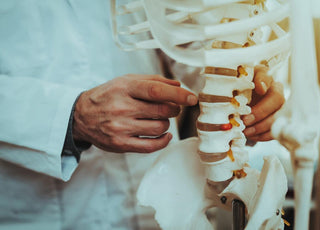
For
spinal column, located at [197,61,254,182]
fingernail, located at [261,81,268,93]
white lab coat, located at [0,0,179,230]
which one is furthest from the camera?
white lab coat, located at [0,0,179,230]

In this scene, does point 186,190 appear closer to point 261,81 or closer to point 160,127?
point 160,127

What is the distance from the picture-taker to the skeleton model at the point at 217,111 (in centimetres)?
32

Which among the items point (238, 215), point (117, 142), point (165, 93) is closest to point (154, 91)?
point (165, 93)

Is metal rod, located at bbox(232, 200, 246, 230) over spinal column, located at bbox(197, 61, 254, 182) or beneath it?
beneath

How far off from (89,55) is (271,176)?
0.53m

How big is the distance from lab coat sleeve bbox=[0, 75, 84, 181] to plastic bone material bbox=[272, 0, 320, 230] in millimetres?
410

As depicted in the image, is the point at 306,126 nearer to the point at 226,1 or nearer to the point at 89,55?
the point at 226,1

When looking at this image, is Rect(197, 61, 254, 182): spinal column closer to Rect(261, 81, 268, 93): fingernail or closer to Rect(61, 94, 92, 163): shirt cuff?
Rect(261, 81, 268, 93): fingernail

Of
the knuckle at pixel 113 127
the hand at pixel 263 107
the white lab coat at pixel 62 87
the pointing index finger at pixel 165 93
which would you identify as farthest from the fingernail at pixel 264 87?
the white lab coat at pixel 62 87

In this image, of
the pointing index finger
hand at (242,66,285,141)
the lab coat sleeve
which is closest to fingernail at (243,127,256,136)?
hand at (242,66,285,141)

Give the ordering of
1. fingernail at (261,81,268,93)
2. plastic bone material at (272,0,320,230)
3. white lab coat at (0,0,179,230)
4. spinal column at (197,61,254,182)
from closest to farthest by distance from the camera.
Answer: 1. plastic bone material at (272,0,320,230)
2. spinal column at (197,61,254,182)
3. fingernail at (261,81,268,93)
4. white lab coat at (0,0,179,230)

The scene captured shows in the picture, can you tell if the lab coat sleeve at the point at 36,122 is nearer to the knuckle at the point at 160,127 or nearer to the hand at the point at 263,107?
the knuckle at the point at 160,127

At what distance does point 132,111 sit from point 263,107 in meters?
0.23

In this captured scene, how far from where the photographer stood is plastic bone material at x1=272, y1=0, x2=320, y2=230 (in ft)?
1.00
